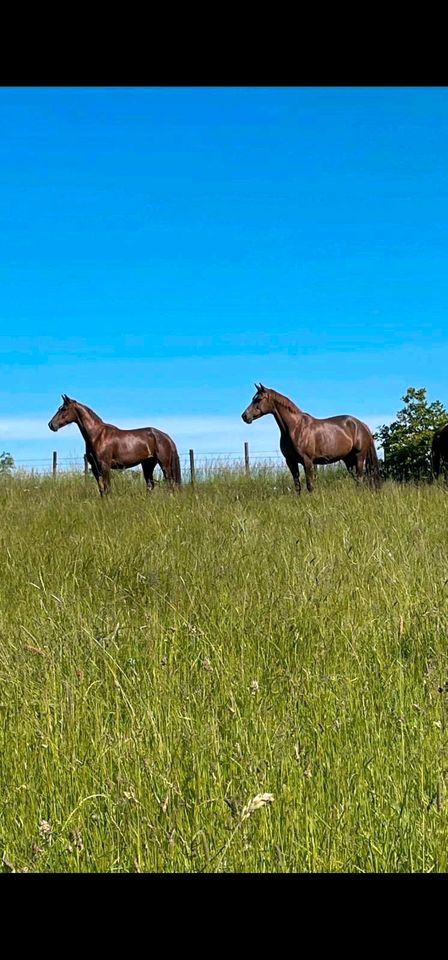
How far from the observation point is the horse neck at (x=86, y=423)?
15.8 meters

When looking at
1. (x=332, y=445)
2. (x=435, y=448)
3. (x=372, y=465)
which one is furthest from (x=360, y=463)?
(x=435, y=448)

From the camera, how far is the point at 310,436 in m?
15.2

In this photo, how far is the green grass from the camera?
2021mm

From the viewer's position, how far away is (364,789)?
225 centimetres

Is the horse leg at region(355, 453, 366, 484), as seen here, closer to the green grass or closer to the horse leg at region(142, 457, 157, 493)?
the horse leg at region(142, 457, 157, 493)

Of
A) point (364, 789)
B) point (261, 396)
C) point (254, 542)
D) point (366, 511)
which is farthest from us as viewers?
point (261, 396)

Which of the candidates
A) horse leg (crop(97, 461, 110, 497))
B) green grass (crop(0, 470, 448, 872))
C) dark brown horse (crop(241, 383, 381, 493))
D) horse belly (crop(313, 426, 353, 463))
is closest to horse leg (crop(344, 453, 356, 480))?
dark brown horse (crop(241, 383, 381, 493))

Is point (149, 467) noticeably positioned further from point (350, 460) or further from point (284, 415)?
point (350, 460)

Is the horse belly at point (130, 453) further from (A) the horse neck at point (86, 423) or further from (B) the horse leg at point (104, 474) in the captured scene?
(A) the horse neck at point (86, 423)

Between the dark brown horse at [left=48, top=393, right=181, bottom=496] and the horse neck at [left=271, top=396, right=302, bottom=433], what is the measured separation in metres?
2.94

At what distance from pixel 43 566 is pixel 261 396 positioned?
956 cm

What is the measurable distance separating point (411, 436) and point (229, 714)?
66.9ft
